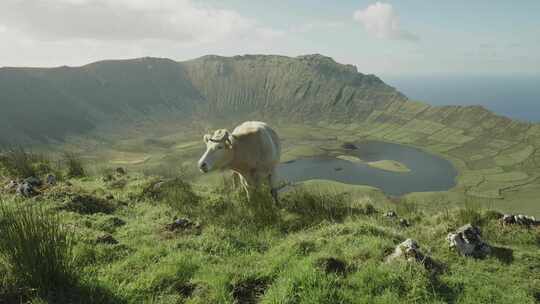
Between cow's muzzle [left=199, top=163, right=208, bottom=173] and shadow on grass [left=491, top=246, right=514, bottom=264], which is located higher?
cow's muzzle [left=199, top=163, right=208, bottom=173]

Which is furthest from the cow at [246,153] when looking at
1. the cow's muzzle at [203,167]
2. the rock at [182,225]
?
the rock at [182,225]

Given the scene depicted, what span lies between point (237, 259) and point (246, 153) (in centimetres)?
645

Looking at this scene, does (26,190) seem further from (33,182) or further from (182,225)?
(182,225)

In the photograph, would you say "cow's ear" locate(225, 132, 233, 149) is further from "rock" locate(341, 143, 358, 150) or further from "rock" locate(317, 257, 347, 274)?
"rock" locate(341, 143, 358, 150)

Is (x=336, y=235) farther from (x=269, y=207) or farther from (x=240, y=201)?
(x=240, y=201)

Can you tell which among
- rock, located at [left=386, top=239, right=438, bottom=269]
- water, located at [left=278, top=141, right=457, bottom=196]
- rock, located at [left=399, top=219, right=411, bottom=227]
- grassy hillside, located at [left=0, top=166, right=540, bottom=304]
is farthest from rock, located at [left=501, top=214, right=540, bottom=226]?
water, located at [left=278, top=141, right=457, bottom=196]

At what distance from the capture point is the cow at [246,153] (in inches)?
456

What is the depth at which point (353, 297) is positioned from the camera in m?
4.78

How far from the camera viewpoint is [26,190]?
9.71 meters

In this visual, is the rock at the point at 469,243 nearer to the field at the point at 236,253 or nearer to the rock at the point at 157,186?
the field at the point at 236,253

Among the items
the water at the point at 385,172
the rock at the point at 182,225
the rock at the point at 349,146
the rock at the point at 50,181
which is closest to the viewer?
the rock at the point at 182,225

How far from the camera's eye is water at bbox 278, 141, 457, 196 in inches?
4163

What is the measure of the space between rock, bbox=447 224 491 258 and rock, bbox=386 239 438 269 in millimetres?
1430

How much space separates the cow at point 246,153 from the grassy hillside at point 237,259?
2.38 m
